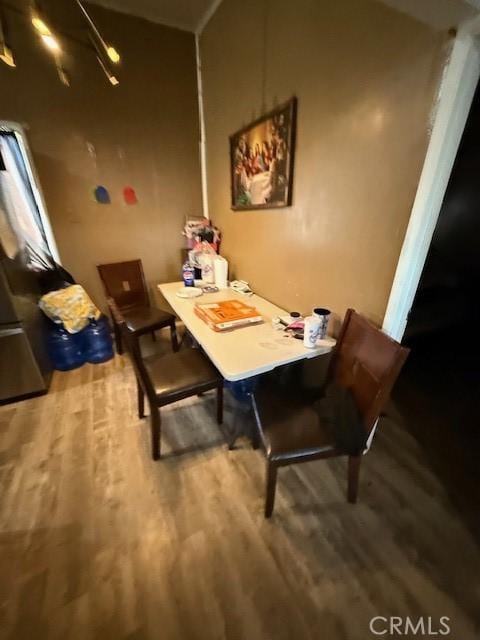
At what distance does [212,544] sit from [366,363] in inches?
40.4

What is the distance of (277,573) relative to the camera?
1.03 metres

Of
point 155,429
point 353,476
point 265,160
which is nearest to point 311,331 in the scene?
point 353,476

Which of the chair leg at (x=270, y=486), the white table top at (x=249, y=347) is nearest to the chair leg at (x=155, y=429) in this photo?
the white table top at (x=249, y=347)

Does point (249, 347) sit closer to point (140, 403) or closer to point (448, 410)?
point (140, 403)

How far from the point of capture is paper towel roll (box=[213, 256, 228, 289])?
211 cm

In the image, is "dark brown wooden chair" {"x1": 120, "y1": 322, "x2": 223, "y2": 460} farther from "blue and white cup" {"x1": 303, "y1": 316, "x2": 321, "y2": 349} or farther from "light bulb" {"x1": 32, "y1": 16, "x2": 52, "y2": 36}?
"light bulb" {"x1": 32, "y1": 16, "x2": 52, "y2": 36}

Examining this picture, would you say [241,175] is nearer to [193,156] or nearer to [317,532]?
[193,156]

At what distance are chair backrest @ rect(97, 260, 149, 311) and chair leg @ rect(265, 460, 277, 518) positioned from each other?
6.42 ft

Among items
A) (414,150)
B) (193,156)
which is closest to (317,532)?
(414,150)

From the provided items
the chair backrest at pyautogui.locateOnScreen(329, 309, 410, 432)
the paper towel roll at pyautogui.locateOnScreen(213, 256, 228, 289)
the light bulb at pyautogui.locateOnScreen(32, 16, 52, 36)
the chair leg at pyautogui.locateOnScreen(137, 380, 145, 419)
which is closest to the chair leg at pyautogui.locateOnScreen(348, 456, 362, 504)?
the chair backrest at pyautogui.locateOnScreen(329, 309, 410, 432)

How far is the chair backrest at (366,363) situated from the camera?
3.22ft

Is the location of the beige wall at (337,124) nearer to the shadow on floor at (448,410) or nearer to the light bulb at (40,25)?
the shadow on floor at (448,410)

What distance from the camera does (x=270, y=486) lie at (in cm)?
113

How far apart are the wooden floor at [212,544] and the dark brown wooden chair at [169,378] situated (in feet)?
0.99
